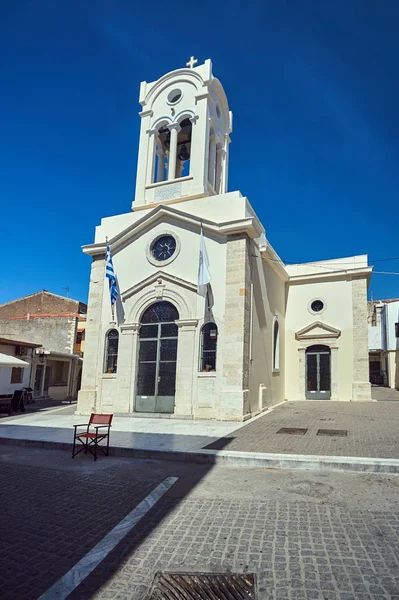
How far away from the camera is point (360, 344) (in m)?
18.8

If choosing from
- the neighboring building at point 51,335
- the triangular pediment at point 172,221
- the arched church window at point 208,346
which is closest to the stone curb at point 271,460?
the arched church window at point 208,346

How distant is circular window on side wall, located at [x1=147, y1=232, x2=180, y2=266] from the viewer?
1452 cm

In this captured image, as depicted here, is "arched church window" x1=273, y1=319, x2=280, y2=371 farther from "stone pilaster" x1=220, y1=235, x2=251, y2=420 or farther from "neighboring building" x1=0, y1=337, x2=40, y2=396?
"neighboring building" x1=0, y1=337, x2=40, y2=396

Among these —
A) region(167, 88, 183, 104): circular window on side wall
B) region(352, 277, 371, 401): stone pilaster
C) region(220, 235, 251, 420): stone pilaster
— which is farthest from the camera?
region(352, 277, 371, 401): stone pilaster

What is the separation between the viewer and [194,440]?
8734 millimetres

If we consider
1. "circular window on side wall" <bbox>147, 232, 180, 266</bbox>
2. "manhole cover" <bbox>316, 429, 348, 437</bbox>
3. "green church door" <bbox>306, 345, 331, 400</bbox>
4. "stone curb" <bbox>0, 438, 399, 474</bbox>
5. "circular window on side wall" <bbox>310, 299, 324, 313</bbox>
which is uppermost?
"circular window on side wall" <bbox>147, 232, 180, 266</bbox>

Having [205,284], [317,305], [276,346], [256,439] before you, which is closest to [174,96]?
[205,284]

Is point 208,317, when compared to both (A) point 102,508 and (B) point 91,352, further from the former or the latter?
(A) point 102,508

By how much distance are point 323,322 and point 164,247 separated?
9.26 meters

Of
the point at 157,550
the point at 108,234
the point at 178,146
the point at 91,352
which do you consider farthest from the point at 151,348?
the point at 157,550

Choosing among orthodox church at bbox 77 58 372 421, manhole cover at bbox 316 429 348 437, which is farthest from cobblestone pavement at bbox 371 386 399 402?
manhole cover at bbox 316 429 348 437

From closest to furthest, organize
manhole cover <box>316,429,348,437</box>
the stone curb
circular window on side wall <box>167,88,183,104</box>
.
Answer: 1. the stone curb
2. manhole cover <box>316,429,348,437</box>
3. circular window on side wall <box>167,88,183,104</box>

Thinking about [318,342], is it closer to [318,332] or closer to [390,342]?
[318,332]

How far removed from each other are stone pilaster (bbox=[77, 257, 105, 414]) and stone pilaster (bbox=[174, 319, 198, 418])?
3238mm
